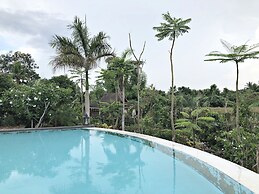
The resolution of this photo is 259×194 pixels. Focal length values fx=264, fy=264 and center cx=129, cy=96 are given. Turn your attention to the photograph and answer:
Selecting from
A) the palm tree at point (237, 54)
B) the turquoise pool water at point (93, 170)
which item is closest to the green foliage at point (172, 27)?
the palm tree at point (237, 54)

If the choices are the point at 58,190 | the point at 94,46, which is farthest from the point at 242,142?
the point at 94,46

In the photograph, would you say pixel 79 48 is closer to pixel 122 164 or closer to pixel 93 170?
pixel 122 164

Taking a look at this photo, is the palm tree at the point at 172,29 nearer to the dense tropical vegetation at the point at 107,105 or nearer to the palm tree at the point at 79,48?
the dense tropical vegetation at the point at 107,105

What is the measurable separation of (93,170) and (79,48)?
30.0ft

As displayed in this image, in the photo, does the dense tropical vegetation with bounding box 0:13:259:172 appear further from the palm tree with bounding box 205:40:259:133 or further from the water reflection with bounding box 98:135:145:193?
the water reflection with bounding box 98:135:145:193

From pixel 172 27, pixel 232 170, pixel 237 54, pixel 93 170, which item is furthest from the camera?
pixel 172 27

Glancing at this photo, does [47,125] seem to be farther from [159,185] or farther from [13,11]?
[159,185]

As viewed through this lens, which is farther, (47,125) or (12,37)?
(12,37)

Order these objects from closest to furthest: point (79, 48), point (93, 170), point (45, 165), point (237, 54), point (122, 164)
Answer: point (93, 170)
point (45, 165)
point (122, 164)
point (237, 54)
point (79, 48)

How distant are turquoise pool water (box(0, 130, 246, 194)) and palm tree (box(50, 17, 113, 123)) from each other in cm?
504

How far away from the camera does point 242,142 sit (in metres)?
7.36

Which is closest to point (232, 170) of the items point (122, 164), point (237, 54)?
point (122, 164)

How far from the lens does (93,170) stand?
18.5 feet

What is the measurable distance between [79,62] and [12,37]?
4.47 m
